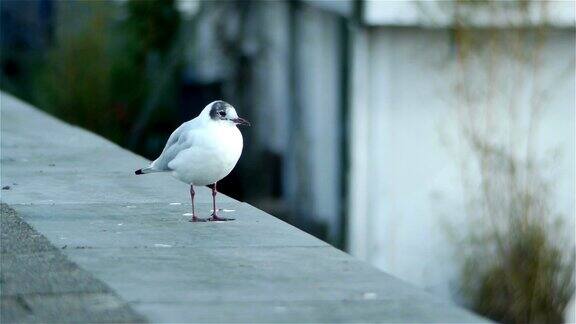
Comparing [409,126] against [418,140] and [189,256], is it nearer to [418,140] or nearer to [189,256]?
[418,140]

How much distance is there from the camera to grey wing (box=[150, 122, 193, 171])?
5.97 meters

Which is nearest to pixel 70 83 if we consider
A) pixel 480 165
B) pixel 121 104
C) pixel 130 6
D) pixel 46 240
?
pixel 121 104

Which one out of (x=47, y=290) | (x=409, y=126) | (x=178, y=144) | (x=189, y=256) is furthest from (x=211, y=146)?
(x=409, y=126)

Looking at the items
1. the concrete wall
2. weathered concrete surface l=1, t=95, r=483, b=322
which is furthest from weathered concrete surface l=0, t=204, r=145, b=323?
the concrete wall

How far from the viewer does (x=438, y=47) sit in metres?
11.9

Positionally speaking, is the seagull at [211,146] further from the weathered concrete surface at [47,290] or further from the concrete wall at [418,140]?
the concrete wall at [418,140]

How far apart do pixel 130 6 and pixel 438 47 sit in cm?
506

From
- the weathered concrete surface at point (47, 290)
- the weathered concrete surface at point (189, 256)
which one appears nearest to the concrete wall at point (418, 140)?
the weathered concrete surface at point (189, 256)

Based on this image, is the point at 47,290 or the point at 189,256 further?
the point at 189,256

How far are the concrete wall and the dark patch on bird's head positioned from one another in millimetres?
6122

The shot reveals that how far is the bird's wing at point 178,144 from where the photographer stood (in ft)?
19.5

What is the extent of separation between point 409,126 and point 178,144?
6276mm

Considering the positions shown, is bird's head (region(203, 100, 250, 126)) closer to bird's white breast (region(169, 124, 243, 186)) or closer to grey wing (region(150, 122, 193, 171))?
bird's white breast (region(169, 124, 243, 186))

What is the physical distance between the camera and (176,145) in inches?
238
